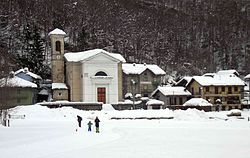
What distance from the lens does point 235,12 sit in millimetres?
164875

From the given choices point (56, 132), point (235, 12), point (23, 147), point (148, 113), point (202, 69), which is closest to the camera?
point (23, 147)

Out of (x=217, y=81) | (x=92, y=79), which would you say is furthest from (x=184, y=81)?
(x=92, y=79)

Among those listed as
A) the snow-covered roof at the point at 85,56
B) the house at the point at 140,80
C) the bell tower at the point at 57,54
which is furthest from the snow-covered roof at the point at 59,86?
the house at the point at 140,80

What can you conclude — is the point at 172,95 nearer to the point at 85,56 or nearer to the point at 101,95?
the point at 101,95

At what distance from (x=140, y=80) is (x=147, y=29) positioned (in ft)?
206

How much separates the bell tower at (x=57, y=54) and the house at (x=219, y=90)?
84.7ft

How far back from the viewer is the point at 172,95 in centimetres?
7531

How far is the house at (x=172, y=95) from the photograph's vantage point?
7500 centimetres

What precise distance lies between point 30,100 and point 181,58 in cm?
7950

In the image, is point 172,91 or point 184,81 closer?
point 172,91

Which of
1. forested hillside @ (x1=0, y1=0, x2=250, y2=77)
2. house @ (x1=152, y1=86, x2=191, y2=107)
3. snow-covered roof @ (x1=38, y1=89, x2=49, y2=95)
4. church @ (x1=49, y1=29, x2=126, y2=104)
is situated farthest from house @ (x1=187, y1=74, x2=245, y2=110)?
forested hillside @ (x1=0, y1=0, x2=250, y2=77)

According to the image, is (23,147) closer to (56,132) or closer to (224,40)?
(56,132)

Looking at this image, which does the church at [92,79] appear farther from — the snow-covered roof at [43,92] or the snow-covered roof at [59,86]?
the snow-covered roof at [43,92]

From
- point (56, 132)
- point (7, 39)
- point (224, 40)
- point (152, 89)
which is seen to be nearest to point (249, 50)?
point (224, 40)
